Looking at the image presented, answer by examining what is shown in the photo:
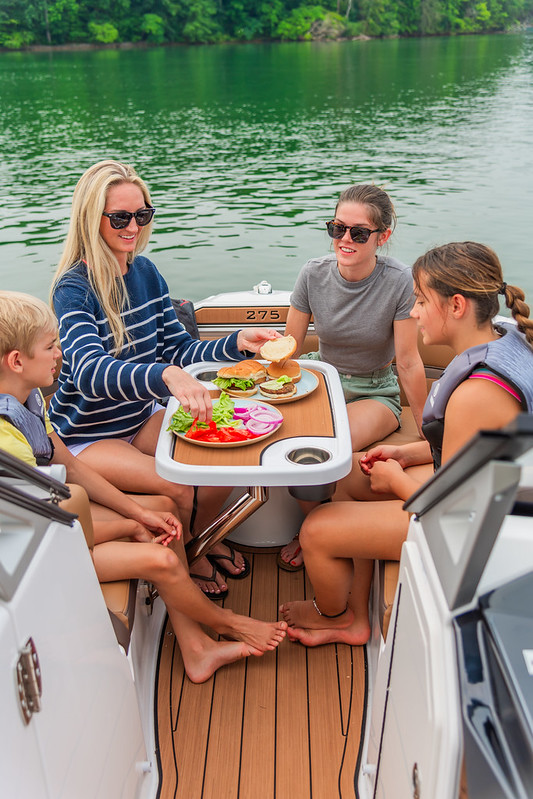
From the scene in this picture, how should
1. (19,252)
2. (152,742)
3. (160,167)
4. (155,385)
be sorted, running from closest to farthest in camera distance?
1. (152,742)
2. (155,385)
3. (19,252)
4. (160,167)

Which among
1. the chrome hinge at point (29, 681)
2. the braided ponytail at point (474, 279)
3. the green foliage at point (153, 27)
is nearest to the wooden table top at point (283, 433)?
the braided ponytail at point (474, 279)

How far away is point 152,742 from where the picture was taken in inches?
67.7

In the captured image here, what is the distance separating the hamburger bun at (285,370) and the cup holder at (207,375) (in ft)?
0.66

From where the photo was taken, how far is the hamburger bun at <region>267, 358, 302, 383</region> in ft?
7.05

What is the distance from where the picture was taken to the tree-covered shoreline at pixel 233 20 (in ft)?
111


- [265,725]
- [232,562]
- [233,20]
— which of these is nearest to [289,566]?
[232,562]

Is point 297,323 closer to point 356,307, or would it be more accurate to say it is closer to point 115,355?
point 356,307

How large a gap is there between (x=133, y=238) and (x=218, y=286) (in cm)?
688

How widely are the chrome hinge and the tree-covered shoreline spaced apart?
38794 mm

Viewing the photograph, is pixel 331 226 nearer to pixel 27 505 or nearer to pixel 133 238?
pixel 133 238

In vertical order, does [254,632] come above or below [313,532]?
below

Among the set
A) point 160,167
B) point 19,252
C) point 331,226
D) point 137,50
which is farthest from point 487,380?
point 137,50

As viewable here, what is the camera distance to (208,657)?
192 cm

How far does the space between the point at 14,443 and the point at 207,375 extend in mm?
894
